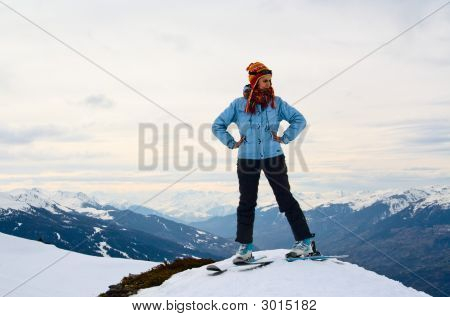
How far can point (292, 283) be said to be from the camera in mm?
10438

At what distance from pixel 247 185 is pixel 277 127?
174 cm

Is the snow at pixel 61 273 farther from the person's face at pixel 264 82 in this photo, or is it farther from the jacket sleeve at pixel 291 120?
the person's face at pixel 264 82

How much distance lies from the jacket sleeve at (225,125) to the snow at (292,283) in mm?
3331

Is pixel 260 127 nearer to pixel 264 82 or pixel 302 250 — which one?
pixel 264 82

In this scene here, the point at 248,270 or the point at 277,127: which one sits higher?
the point at 277,127

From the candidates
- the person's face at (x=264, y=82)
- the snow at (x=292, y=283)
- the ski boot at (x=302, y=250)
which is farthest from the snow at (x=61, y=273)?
the person's face at (x=264, y=82)

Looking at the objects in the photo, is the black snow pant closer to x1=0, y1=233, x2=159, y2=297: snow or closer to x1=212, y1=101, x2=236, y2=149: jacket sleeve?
x1=212, y1=101, x2=236, y2=149: jacket sleeve

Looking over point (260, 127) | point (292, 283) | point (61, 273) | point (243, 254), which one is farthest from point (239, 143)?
point (61, 273)

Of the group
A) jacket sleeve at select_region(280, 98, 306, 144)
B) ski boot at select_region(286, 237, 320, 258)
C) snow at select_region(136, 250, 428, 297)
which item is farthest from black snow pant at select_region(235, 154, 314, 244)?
snow at select_region(136, 250, 428, 297)

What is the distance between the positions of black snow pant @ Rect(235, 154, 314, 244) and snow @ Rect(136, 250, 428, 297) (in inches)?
38.5
